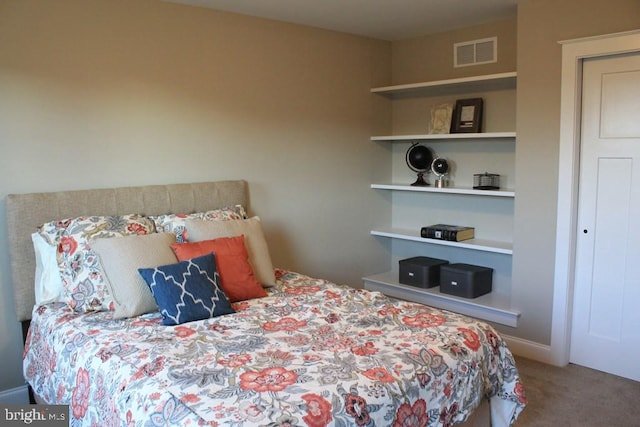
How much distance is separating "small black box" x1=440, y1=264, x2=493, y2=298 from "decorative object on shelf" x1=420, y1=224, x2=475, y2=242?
0.23 m

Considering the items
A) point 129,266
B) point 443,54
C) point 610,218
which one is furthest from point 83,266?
point 443,54

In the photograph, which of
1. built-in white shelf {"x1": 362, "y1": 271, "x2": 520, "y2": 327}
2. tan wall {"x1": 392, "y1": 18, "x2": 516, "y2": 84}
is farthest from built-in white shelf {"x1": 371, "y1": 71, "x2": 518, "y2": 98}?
built-in white shelf {"x1": 362, "y1": 271, "x2": 520, "y2": 327}

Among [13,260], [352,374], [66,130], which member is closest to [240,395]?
→ [352,374]

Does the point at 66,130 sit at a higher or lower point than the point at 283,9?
lower

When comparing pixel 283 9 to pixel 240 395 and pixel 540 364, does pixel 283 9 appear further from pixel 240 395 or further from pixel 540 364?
pixel 540 364

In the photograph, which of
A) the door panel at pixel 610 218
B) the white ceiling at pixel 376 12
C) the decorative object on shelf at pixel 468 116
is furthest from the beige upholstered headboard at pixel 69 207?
the door panel at pixel 610 218

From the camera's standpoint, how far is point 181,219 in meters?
3.12

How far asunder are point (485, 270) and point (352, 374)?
2.51m

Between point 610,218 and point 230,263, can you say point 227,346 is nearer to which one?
point 230,263

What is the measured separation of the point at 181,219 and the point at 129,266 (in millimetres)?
566

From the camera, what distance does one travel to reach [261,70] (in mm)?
3877

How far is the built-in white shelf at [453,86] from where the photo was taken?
385 cm

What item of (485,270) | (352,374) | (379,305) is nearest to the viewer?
(352,374)

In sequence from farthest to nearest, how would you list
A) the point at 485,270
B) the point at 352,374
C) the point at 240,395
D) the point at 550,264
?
the point at 485,270, the point at 550,264, the point at 352,374, the point at 240,395
